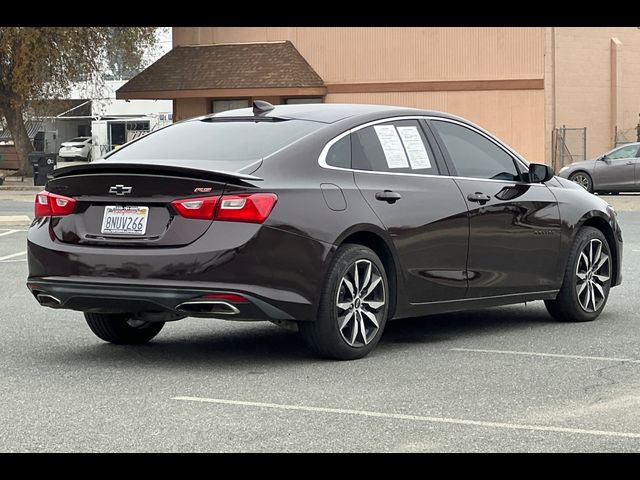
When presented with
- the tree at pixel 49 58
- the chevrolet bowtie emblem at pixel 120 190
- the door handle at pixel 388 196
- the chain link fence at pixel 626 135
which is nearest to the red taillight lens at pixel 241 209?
the chevrolet bowtie emblem at pixel 120 190

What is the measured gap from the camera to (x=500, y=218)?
32.6 ft

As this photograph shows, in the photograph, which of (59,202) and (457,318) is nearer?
(59,202)

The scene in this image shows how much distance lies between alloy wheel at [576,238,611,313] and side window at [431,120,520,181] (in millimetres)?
925

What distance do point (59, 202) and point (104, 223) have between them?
43 centimetres

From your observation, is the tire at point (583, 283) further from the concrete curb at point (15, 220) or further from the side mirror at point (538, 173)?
the concrete curb at point (15, 220)

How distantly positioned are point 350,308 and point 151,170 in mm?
1498

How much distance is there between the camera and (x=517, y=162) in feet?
34.1

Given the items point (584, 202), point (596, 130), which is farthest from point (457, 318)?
point (596, 130)

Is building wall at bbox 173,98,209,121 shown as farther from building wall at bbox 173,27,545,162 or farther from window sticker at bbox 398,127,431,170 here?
window sticker at bbox 398,127,431,170

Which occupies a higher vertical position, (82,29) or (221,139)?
(82,29)

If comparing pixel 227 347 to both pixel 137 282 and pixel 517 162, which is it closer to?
pixel 137 282

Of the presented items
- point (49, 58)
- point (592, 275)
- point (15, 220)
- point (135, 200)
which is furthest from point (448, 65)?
point (135, 200)
